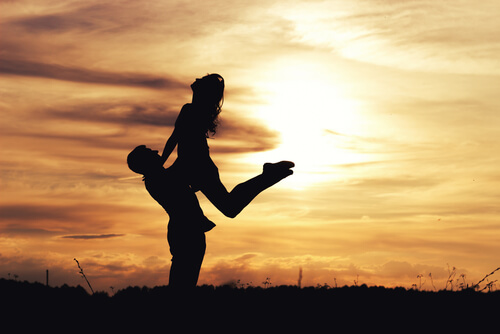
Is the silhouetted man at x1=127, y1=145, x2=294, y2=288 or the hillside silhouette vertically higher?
the silhouetted man at x1=127, y1=145, x2=294, y2=288

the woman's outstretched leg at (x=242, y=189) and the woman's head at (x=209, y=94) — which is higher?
the woman's head at (x=209, y=94)

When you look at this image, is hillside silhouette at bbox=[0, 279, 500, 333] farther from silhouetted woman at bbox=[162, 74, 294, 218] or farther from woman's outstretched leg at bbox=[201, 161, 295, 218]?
silhouetted woman at bbox=[162, 74, 294, 218]

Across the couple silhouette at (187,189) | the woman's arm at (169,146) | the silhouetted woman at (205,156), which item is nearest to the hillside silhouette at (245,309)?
the couple silhouette at (187,189)

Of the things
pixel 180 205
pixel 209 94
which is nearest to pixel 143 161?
pixel 180 205

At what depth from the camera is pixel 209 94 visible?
771 cm

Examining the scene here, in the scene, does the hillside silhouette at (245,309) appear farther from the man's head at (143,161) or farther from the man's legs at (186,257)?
the man's head at (143,161)

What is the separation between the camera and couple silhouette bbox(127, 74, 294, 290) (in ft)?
24.1

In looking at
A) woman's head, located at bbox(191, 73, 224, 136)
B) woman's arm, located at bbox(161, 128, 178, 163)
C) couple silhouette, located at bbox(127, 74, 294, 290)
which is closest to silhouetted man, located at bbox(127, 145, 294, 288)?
couple silhouette, located at bbox(127, 74, 294, 290)

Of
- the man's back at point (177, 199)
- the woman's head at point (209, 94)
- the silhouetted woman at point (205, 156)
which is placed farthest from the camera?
the woman's head at point (209, 94)

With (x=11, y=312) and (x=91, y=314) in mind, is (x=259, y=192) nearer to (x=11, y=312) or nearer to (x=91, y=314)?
(x=91, y=314)

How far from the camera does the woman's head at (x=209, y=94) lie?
769cm

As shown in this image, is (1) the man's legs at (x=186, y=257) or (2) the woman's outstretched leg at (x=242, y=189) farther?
(2) the woman's outstretched leg at (x=242, y=189)

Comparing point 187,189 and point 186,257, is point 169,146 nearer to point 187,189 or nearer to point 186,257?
point 187,189

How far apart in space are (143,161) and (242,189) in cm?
128
